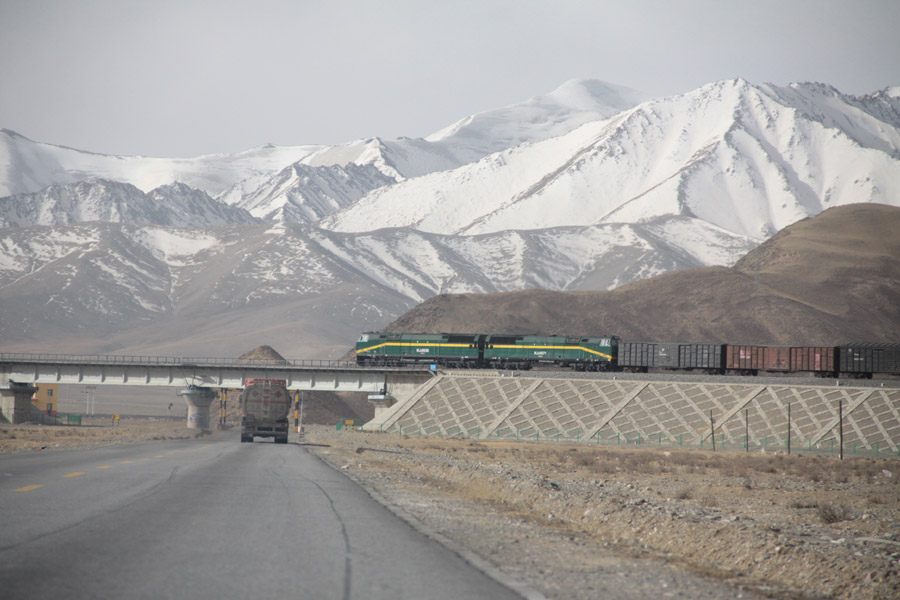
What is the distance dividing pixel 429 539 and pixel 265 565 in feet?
13.8

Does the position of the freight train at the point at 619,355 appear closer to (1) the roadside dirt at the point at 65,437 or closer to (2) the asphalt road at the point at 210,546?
(1) the roadside dirt at the point at 65,437

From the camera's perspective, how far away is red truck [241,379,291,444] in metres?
57.1

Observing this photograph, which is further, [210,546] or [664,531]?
[664,531]

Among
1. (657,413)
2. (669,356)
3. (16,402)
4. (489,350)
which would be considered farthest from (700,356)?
(16,402)

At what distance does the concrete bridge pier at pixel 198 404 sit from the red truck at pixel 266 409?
59.6 meters

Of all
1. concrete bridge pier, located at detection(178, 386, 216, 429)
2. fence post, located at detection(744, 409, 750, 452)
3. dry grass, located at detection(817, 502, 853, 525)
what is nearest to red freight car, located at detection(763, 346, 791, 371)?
fence post, located at detection(744, 409, 750, 452)

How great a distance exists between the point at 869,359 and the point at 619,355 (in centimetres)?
2402

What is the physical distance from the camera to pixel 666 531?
792 inches

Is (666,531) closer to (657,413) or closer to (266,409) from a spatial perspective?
(266,409)

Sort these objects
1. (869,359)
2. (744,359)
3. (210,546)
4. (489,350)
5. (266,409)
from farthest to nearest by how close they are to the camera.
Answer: (489,350) → (744,359) → (869,359) → (266,409) → (210,546)

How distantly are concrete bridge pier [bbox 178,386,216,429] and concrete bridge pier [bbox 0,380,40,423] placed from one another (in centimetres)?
1866

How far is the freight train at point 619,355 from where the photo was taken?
91812mm

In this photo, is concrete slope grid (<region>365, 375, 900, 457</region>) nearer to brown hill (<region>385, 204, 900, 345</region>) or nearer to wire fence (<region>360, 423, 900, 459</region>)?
wire fence (<region>360, 423, 900, 459</region>)

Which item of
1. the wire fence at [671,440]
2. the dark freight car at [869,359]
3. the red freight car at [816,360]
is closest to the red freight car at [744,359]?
the red freight car at [816,360]
